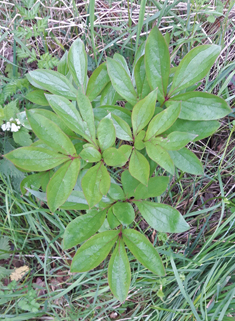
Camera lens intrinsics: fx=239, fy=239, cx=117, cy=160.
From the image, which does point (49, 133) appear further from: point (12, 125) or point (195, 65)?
point (195, 65)

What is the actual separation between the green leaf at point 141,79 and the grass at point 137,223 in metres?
0.47

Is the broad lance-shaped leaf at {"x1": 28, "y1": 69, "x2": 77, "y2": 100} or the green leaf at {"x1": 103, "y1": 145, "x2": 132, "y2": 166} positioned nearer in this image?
the green leaf at {"x1": 103, "y1": 145, "x2": 132, "y2": 166}

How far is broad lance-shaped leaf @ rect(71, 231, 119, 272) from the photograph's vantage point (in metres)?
0.99

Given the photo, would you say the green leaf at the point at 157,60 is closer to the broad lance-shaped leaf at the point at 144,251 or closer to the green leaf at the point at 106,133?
the green leaf at the point at 106,133

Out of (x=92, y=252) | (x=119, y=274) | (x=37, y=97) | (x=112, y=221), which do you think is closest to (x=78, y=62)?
(x=37, y=97)

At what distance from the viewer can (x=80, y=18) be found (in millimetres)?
1604

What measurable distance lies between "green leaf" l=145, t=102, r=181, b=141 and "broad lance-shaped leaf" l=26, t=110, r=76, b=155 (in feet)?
1.09

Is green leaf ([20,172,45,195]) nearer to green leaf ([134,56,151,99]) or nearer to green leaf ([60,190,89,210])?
green leaf ([60,190,89,210])

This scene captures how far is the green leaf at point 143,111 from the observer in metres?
0.93

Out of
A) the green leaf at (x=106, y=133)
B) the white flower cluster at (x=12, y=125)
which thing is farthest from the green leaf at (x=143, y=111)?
the white flower cluster at (x=12, y=125)

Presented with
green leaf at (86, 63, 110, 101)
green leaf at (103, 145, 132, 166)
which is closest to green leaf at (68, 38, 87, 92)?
green leaf at (86, 63, 110, 101)

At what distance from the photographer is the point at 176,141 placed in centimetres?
91

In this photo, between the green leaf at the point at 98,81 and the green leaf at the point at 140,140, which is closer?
the green leaf at the point at 140,140

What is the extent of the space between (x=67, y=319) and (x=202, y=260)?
0.94 meters
